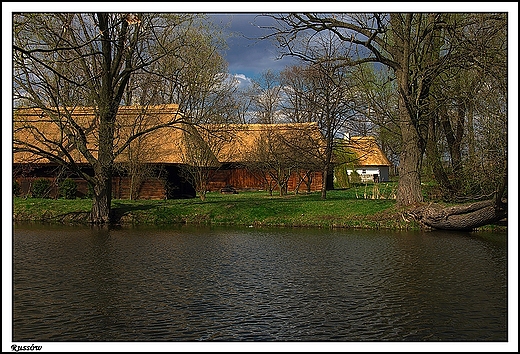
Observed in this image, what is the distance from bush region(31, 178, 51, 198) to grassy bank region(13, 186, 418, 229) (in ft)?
10.7

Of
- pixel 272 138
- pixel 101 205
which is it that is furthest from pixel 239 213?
pixel 272 138

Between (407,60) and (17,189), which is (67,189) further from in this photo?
(407,60)

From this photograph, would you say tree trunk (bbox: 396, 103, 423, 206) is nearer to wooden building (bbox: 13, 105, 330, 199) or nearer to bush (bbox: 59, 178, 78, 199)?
wooden building (bbox: 13, 105, 330, 199)

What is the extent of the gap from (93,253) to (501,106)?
11.3m

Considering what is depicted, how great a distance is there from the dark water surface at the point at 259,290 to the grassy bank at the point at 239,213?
169 inches

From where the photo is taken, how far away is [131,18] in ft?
22.1

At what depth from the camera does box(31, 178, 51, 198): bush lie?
2688 cm

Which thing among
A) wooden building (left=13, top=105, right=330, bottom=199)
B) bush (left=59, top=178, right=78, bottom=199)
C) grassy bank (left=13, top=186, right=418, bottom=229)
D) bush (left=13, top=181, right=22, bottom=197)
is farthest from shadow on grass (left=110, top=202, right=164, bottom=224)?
bush (left=13, top=181, right=22, bottom=197)

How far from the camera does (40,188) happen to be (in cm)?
2691

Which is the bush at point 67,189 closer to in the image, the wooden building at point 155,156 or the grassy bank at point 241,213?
the wooden building at point 155,156

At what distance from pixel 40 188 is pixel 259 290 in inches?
842

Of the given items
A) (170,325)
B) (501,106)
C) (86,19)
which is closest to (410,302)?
(170,325)

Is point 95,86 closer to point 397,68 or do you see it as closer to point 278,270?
point 397,68

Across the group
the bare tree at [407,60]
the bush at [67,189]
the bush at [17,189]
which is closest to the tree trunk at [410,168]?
the bare tree at [407,60]
